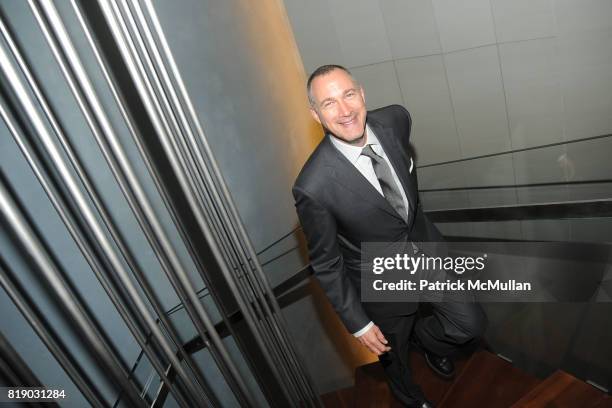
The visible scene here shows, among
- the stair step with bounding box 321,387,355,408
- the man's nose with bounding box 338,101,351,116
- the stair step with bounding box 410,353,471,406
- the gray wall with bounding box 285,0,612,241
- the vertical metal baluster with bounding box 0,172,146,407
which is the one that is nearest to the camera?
Result: the vertical metal baluster with bounding box 0,172,146,407

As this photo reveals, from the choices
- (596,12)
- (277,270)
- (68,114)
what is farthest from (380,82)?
(68,114)

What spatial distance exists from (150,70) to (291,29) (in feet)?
8.77

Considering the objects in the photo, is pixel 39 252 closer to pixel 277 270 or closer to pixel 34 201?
pixel 34 201

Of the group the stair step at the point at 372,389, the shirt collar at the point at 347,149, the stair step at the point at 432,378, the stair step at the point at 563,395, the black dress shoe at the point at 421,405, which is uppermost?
the shirt collar at the point at 347,149

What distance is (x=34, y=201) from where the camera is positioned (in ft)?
5.81

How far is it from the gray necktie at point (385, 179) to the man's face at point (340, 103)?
0.11 metres

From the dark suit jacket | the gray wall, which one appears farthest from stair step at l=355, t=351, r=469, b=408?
the gray wall

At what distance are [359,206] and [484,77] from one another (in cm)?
239

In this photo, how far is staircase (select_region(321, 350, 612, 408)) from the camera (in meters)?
2.12

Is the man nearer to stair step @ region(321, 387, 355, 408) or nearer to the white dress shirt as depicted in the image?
the white dress shirt

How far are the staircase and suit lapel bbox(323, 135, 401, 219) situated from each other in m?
1.35

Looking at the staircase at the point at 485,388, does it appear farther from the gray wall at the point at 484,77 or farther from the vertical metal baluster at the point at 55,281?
the vertical metal baluster at the point at 55,281

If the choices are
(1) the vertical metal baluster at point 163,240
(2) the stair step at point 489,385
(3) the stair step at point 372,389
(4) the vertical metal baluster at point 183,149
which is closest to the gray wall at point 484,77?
(2) the stair step at point 489,385

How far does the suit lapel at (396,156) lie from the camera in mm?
→ 2123
